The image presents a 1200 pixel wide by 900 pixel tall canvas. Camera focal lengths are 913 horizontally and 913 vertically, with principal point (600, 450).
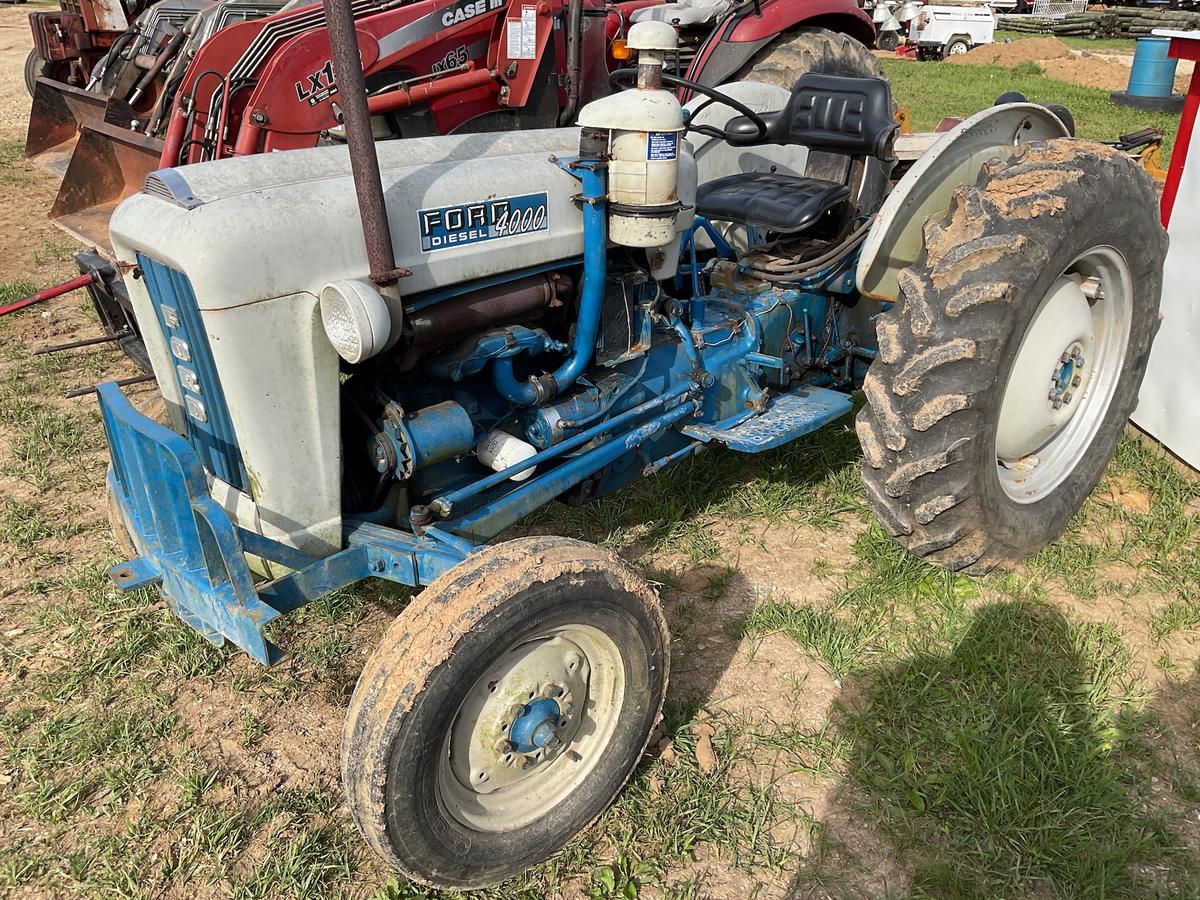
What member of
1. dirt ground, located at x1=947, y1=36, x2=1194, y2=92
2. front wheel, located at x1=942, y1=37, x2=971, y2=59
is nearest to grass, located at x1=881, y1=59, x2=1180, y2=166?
dirt ground, located at x1=947, y1=36, x2=1194, y2=92

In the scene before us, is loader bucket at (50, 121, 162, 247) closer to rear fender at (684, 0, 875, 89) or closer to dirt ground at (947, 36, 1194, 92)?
rear fender at (684, 0, 875, 89)

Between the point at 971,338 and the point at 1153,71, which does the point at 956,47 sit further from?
the point at 971,338

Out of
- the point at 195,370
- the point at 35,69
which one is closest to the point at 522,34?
the point at 195,370

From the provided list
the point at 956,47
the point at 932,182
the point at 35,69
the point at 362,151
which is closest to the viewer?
the point at 362,151

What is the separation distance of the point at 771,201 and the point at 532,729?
2142mm

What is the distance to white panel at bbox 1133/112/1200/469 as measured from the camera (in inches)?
143

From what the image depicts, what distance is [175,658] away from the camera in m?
2.82

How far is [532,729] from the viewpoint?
6.80 ft

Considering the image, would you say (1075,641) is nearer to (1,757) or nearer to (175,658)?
(175,658)

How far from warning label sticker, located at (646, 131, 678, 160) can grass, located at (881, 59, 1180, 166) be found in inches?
298

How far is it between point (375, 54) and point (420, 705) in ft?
14.1

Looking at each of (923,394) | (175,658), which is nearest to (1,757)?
(175,658)

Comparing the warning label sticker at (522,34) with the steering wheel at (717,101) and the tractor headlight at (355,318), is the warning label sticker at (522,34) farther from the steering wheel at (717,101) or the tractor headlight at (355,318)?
the tractor headlight at (355,318)

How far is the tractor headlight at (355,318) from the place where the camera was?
1.96 meters
